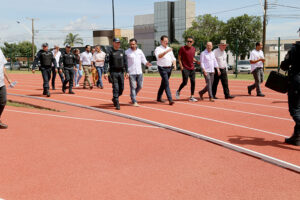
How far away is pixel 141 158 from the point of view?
15.6 ft

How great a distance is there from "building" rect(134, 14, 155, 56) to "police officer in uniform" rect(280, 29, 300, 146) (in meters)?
98.9

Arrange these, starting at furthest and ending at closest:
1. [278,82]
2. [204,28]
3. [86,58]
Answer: [204,28] < [86,58] < [278,82]

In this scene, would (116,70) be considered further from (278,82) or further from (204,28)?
(204,28)

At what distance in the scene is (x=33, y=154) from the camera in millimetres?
4926

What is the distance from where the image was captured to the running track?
142 inches

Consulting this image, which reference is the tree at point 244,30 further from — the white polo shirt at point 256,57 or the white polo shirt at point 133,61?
the white polo shirt at point 133,61

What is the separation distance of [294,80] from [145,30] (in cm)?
10414

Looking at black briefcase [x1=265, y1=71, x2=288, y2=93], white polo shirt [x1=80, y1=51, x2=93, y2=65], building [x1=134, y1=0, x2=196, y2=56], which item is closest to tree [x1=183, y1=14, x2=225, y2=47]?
building [x1=134, y1=0, x2=196, y2=56]

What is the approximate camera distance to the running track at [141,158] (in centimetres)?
361

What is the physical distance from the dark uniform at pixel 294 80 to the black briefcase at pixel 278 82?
159 millimetres

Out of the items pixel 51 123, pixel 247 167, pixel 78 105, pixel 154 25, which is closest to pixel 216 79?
pixel 78 105

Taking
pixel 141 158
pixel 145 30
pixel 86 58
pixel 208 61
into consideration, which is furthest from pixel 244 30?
pixel 141 158

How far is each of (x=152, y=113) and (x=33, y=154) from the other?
166 inches

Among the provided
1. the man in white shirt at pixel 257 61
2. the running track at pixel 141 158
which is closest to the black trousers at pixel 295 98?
the running track at pixel 141 158
